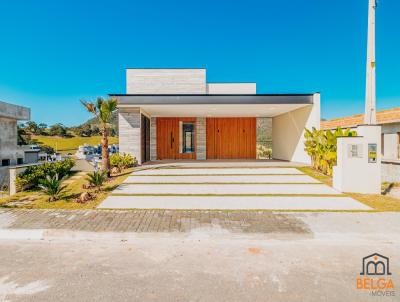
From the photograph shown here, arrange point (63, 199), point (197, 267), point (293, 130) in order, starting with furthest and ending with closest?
point (293, 130) → point (63, 199) → point (197, 267)

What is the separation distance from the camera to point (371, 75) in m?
7.94

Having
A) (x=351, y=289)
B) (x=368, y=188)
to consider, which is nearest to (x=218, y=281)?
(x=351, y=289)

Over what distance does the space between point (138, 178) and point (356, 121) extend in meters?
15.2

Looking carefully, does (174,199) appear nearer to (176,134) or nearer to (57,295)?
(57,295)

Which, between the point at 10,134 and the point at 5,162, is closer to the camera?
the point at 5,162

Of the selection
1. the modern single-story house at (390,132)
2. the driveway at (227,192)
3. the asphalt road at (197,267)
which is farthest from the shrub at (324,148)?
the asphalt road at (197,267)

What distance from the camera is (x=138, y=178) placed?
10.0m

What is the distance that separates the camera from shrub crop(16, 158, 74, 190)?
29.1 ft

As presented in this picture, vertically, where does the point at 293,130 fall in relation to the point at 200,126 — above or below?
below

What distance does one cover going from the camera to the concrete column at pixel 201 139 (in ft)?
58.3

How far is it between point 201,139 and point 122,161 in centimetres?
733

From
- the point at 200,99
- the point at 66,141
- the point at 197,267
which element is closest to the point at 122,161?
the point at 200,99

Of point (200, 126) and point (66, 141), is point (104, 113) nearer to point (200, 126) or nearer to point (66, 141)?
point (200, 126)

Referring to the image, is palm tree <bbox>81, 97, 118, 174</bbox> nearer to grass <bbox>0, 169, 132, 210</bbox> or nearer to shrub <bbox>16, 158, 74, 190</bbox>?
grass <bbox>0, 169, 132, 210</bbox>
